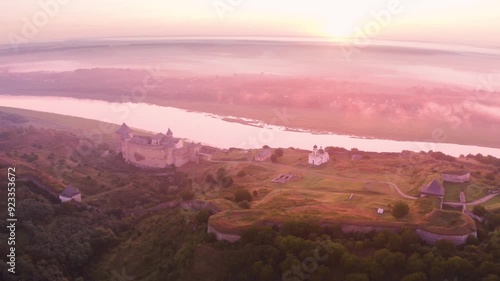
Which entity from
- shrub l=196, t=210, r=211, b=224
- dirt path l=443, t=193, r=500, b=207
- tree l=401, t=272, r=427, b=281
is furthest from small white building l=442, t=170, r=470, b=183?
shrub l=196, t=210, r=211, b=224

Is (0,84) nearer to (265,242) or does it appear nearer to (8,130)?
(8,130)

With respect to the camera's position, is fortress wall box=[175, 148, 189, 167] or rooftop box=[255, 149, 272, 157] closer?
rooftop box=[255, 149, 272, 157]

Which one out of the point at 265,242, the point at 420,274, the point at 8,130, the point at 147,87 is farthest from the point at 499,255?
the point at 147,87

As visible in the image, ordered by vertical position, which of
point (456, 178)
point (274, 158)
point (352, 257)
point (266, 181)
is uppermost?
point (456, 178)

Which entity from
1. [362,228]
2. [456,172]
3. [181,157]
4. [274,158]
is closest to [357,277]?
[362,228]

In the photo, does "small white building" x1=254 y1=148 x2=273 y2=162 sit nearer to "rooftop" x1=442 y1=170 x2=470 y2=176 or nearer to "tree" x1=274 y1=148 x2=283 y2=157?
"tree" x1=274 y1=148 x2=283 y2=157

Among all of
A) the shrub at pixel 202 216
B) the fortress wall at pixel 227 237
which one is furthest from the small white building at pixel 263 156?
the fortress wall at pixel 227 237

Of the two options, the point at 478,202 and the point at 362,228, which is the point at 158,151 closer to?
the point at 362,228
